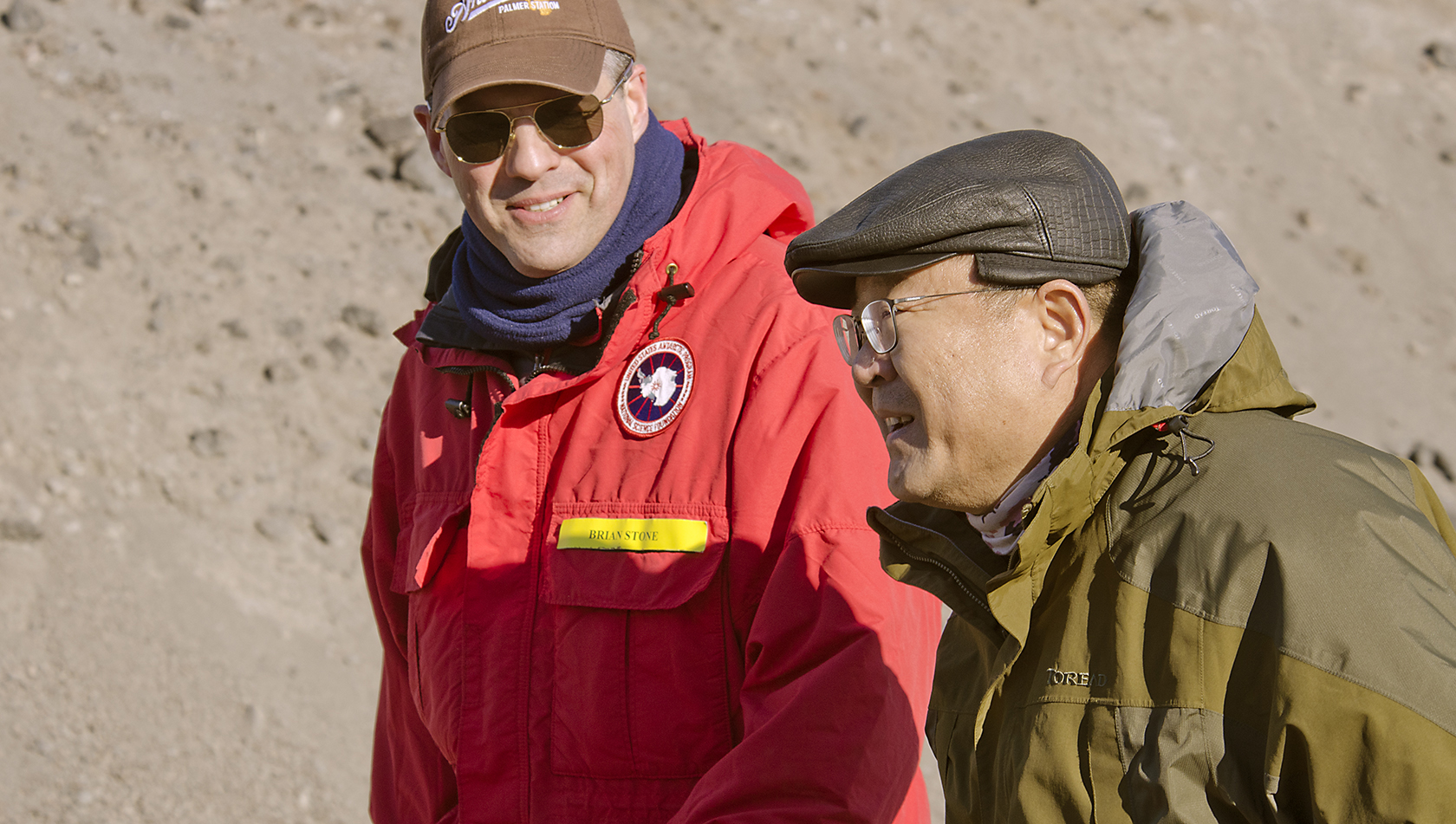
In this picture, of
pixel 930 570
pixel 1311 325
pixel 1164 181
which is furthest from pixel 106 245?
pixel 1311 325

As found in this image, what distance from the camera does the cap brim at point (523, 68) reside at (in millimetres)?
2393

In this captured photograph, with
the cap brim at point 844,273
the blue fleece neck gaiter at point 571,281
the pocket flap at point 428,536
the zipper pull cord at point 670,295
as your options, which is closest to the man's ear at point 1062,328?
the cap brim at point 844,273

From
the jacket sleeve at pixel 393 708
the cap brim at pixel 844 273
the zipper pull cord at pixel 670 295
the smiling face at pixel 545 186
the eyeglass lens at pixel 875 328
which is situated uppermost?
the smiling face at pixel 545 186

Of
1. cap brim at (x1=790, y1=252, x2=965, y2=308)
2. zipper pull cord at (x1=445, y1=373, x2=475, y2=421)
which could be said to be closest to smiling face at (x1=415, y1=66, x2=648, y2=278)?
zipper pull cord at (x1=445, y1=373, x2=475, y2=421)

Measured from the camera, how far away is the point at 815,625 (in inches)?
77.5

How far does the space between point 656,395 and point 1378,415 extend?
891cm

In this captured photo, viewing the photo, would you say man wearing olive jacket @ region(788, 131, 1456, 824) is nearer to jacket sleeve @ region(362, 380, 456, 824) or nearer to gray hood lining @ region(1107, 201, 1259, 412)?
gray hood lining @ region(1107, 201, 1259, 412)

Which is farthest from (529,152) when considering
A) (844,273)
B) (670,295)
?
(844,273)

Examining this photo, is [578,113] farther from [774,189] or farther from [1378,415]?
→ [1378,415]

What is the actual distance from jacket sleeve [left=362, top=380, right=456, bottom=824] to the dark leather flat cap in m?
1.51

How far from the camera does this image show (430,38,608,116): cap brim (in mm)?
2393

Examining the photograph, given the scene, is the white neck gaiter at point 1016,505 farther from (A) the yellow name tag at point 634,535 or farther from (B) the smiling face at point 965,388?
(A) the yellow name tag at point 634,535

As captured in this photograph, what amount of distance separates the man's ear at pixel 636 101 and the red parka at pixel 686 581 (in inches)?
6.2

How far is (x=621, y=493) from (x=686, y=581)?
23cm
